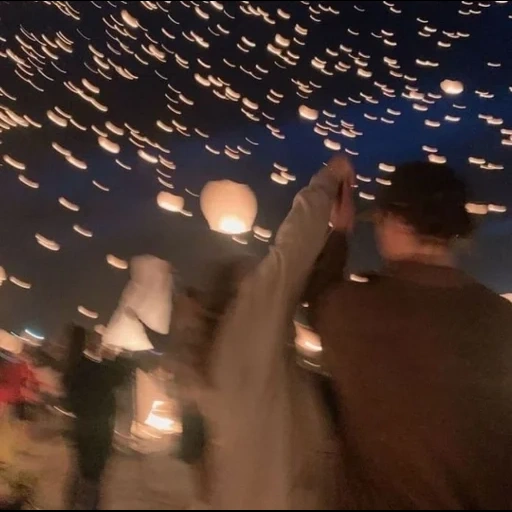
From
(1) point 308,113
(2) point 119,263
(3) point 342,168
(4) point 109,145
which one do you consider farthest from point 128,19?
(3) point 342,168

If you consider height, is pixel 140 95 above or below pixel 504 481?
below

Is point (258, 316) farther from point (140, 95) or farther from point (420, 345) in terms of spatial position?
point (140, 95)

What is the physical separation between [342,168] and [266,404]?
283 mm

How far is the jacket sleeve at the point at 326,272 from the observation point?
0.87m

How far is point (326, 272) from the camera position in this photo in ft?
2.90

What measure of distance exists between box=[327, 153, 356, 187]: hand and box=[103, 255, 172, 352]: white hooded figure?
25cm

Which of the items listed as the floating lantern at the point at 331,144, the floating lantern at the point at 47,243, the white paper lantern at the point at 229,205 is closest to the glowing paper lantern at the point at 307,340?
the white paper lantern at the point at 229,205

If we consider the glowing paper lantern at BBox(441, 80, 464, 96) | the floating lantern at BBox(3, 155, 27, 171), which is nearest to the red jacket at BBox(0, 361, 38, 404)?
the floating lantern at BBox(3, 155, 27, 171)

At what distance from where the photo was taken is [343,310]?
2.80ft

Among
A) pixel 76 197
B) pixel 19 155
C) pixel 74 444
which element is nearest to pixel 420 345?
pixel 74 444

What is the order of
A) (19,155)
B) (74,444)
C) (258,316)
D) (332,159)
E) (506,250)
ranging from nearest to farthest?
1. (258,316)
2. (332,159)
3. (74,444)
4. (506,250)
5. (19,155)

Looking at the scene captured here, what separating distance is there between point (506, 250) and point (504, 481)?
1.94m

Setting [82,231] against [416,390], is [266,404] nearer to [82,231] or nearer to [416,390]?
[416,390]

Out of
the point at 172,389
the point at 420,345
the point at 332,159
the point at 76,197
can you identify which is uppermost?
the point at 332,159
